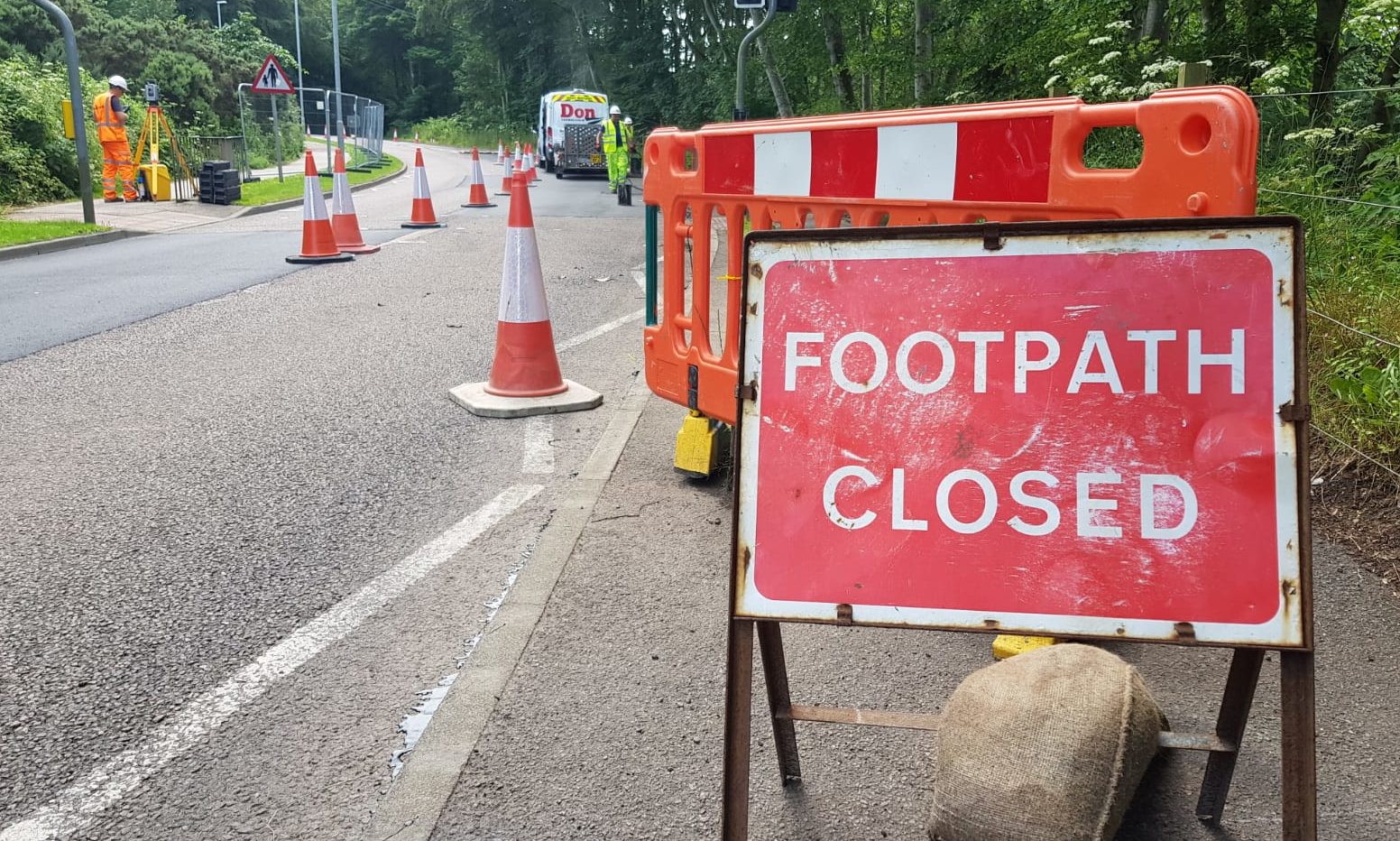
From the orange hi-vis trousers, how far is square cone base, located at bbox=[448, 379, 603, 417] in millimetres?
17192

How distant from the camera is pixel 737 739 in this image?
225 centimetres

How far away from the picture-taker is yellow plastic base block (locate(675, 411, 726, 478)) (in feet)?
16.4

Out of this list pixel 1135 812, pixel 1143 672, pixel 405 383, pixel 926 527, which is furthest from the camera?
pixel 405 383

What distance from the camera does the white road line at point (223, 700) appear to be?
2.67 meters

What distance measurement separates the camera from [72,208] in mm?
19859

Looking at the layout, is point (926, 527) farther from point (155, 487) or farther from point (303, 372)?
point (303, 372)

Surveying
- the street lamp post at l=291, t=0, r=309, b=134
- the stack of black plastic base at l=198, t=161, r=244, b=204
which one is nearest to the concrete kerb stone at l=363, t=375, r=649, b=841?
the stack of black plastic base at l=198, t=161, r=244, b=204

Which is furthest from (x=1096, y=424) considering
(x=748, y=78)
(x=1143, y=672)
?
(x=748, y=78)

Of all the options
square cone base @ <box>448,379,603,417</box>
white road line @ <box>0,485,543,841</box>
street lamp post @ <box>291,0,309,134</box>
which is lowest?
white road line @ <box>0,485,543,841</box>

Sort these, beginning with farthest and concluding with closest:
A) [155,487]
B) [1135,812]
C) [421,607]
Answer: [155,487] < [421,607] < [1135,812]

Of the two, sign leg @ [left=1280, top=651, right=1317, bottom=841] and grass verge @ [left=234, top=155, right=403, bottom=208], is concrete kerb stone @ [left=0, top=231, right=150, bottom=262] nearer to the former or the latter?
grass verge @ [left=234, top=155, right=403, bottom=208]

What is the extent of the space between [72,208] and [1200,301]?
2107cm

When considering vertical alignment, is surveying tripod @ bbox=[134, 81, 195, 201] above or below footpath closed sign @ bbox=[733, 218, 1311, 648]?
above

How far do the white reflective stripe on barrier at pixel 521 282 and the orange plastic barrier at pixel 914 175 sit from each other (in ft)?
4.21
